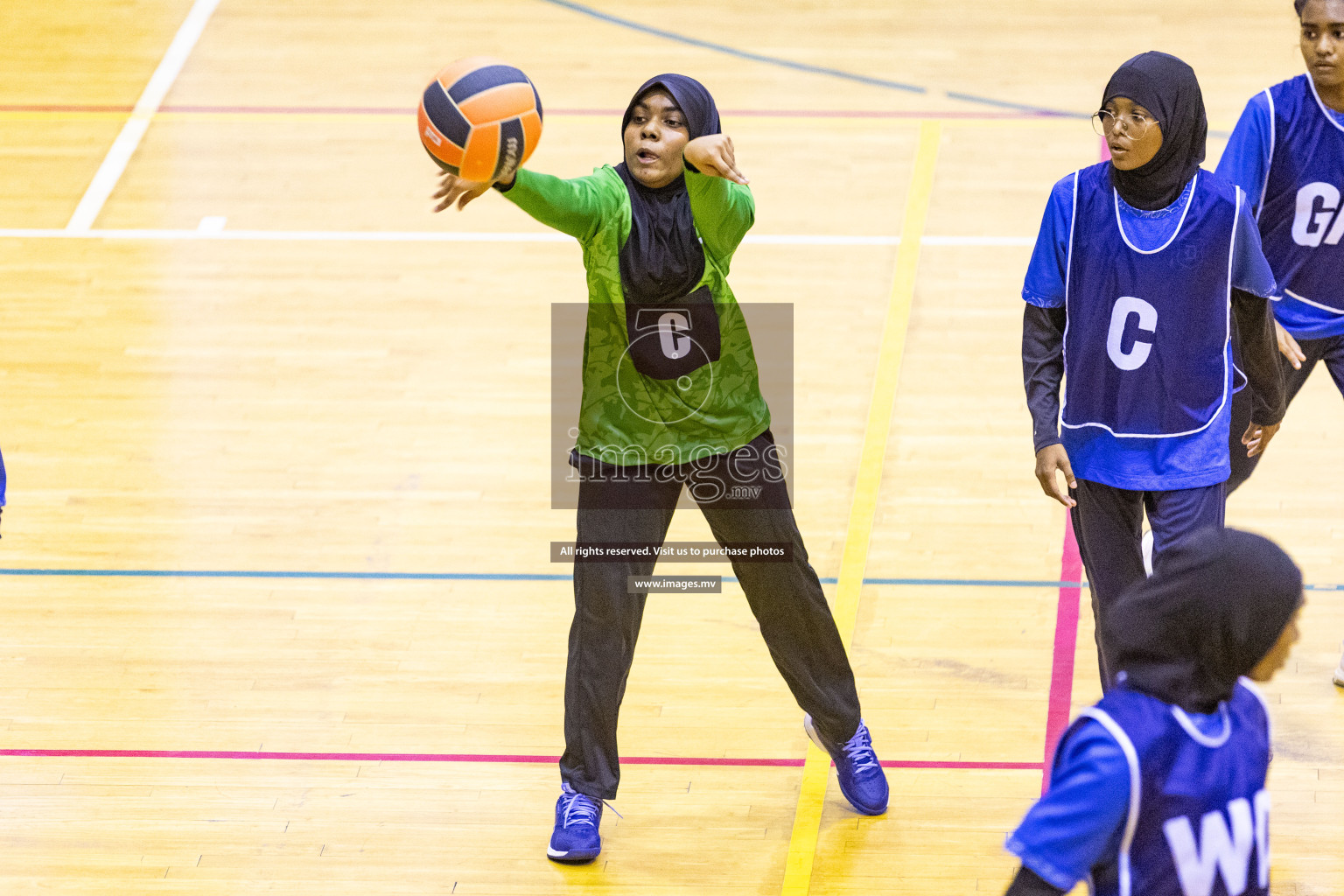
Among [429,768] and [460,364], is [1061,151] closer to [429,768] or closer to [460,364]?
[460,364]

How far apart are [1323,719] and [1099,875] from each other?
9.67ft

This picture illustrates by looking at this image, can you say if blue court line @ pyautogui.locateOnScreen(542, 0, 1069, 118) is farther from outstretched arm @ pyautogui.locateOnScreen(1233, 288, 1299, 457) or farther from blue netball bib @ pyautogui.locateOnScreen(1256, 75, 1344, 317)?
outstretched arm @ pyautogui.locateOnScreen(1233, 288, 1299, 457)

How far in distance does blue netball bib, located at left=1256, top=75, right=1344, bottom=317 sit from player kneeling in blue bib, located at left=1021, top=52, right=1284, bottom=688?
28.4 inches

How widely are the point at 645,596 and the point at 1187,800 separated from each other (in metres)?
2.30

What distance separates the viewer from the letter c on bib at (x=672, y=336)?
461 centimetres

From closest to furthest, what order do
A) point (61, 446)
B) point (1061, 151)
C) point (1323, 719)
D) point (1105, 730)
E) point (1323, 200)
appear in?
point (1105, 730), point (1323, 200), point (1323, 719), point (61, 446), point (1061, 151)

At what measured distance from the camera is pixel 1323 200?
5133 mm

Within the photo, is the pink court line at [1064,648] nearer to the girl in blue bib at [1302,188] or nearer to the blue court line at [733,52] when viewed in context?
the girl in blue bib at [1302,188]

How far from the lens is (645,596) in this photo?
4848 mm

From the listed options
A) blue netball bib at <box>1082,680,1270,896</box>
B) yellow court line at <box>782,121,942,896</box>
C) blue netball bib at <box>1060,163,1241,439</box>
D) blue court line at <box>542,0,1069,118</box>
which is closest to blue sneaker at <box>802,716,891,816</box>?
yellow court line at <box>782,121,942,896</box>

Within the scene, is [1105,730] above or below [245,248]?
above

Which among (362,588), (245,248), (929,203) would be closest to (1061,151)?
(929,203)

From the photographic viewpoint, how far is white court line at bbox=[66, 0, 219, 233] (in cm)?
933

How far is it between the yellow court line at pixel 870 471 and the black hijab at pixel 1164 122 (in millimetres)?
2017
